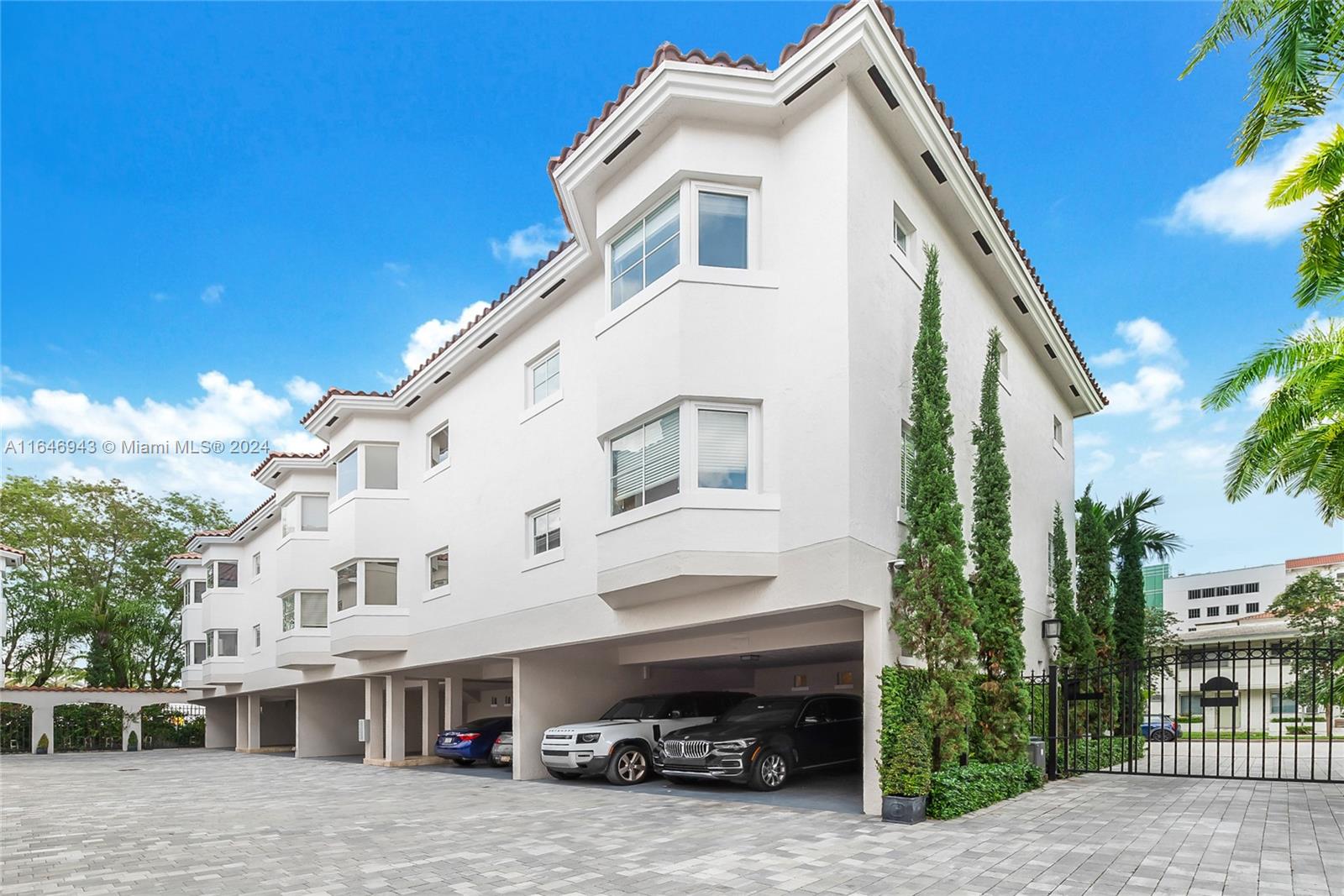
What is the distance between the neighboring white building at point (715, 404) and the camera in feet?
37.9

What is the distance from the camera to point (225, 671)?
1399 inches

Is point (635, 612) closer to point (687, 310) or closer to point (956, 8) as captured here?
point (687, 310)

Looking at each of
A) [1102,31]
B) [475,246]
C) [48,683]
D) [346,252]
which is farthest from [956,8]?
[48,683]

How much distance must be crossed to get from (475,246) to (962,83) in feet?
56.7

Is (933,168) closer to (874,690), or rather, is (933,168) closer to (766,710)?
(874,690)

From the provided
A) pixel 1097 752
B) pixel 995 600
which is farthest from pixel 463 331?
pixel 1097 752

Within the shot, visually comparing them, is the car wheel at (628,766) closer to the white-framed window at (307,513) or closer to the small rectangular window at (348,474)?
the small rectangular window at (348,474)

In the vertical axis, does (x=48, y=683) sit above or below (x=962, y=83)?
below

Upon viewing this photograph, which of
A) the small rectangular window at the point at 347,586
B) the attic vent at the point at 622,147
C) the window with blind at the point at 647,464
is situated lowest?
→ the small rectangular window at the point at 347,586

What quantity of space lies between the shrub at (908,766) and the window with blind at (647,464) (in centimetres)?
420

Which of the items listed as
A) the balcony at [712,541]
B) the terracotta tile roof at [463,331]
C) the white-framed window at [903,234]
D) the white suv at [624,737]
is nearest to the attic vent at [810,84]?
the white-framed window at [903,234]

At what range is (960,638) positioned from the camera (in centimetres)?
1145

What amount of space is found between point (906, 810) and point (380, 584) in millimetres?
15474

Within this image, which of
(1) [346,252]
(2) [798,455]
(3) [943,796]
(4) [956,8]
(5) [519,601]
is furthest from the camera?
(1) [346,252]
